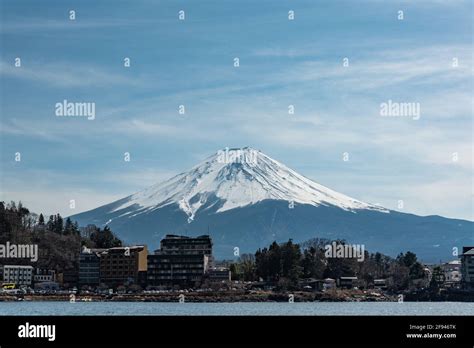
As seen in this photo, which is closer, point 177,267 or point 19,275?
point 19,275

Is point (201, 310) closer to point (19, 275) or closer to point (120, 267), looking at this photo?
point (19, 275)

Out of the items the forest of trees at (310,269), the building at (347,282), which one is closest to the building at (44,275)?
the forest of trees at (310,269)

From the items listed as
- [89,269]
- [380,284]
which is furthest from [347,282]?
[89,269]

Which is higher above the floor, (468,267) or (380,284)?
(468,267)

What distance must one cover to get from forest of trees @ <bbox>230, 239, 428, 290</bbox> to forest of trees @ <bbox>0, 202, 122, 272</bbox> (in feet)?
41.7

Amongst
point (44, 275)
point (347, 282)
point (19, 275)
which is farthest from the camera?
point (347, 282)

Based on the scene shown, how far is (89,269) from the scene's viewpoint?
224 feet

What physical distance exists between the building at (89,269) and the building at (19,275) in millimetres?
4132

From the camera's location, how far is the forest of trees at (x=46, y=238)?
225 feet

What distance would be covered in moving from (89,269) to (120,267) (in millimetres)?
2220
